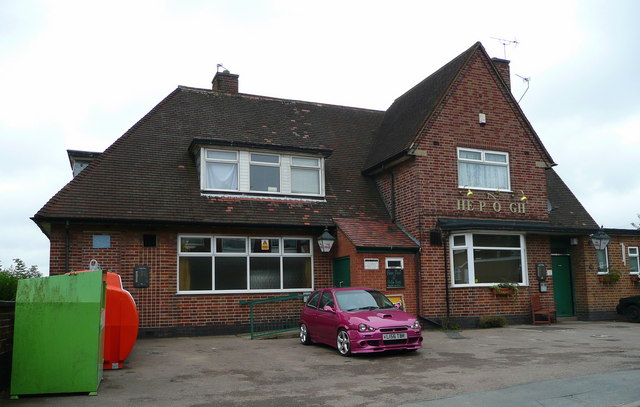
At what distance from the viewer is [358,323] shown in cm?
1152

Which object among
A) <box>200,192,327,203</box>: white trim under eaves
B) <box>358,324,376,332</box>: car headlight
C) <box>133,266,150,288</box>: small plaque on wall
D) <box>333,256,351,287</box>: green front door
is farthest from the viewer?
<box>200,192,327,203</box>: white trim under eaves

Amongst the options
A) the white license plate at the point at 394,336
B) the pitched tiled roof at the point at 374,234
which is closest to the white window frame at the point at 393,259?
the pitched tiled roof at the point at 374,234

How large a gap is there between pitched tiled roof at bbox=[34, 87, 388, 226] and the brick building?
6 cm

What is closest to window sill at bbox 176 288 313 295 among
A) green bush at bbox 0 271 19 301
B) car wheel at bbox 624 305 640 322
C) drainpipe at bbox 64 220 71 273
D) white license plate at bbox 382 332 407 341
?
drainpipe at bbox 64 220 71 273

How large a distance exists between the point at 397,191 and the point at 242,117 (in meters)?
5.94

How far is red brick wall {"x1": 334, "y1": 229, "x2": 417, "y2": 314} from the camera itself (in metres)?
16.2

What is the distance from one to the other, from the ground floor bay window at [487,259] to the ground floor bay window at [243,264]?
172 inches

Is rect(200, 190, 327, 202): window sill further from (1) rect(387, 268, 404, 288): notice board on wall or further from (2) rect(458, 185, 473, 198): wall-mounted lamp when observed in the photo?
(2) rect(458, 185, 473, 198): wall-mounted lamp

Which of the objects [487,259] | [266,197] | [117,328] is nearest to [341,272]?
[266,197]

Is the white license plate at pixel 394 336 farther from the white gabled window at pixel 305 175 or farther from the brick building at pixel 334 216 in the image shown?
the white gabled window at pixel 305 175

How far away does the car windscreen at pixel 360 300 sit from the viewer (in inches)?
491

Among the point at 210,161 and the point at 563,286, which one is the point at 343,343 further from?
the point at 563,286

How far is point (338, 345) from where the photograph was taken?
11.9 metres

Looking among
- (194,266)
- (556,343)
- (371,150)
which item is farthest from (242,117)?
(556,343)
